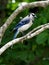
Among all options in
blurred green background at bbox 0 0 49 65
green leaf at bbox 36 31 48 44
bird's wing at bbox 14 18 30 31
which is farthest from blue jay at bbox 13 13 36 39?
green leaf at bbox 36 31 48 44

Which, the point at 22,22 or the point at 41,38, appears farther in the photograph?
the point at 41,38

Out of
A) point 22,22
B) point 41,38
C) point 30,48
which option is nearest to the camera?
point 22,22

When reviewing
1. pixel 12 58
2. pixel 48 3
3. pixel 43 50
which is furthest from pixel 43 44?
pixel 48 3

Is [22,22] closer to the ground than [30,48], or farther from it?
closer to the ground

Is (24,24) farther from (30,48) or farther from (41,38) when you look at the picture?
(30,48)

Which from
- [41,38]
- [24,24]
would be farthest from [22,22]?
[41,38]

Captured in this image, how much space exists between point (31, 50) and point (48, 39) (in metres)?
0.48

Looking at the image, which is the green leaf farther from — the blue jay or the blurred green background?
the blue jay

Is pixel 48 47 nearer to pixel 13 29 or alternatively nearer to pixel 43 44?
pixel 43 44

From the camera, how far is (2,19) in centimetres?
613

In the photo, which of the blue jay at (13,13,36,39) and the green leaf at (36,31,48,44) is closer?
the blue jay at (13,13,36,39)

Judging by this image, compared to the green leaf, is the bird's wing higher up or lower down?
lower down

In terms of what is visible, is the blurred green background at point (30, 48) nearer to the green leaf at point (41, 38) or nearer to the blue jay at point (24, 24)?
the green leaf at point (41, 38)

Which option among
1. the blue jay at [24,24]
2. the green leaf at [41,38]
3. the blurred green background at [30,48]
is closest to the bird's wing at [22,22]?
the blue jay at [24,24]
